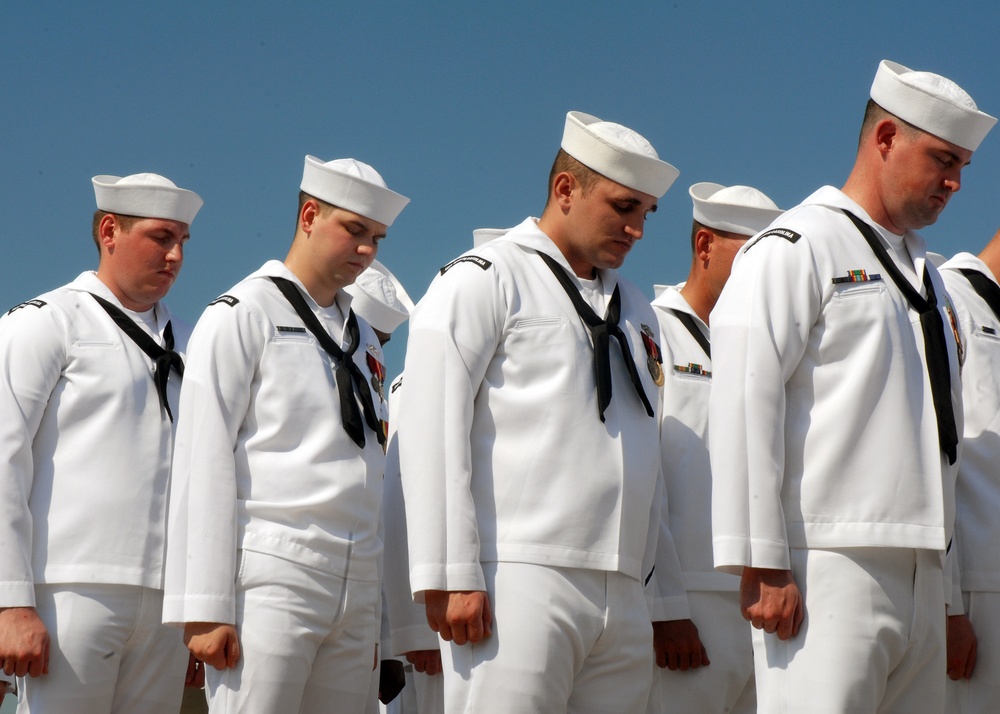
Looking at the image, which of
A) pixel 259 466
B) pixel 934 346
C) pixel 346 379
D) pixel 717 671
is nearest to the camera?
pixel 934 346

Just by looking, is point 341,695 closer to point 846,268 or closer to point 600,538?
point 600,538

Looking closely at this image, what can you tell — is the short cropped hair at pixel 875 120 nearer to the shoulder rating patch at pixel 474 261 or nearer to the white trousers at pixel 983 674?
the shoulder rating patch at pixel 474 261

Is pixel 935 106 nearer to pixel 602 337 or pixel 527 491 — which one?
pixel 602 337

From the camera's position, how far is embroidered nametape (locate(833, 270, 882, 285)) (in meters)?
4.09

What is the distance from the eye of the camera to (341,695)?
473 centimetres

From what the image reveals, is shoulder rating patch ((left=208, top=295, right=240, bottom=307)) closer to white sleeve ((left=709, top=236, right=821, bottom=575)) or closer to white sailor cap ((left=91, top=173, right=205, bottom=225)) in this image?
white sailor cap ((left=91, top=173, right=205, bottom=225))

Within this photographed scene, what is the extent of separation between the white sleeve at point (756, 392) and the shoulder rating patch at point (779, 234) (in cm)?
2

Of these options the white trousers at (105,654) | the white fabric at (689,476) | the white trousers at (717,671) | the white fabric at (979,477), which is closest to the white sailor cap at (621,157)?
the white fabric at (689,476)

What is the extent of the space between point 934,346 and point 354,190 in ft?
7.55

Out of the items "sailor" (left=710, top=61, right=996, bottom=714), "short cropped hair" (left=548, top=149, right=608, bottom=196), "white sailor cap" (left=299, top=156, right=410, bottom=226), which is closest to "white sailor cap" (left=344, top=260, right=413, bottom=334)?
"white sailor cap" (left=299, top=156, right=410, bottom=226)

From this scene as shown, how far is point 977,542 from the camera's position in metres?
5.08

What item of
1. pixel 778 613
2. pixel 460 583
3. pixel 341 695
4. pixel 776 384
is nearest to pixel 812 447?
pixel 776 384

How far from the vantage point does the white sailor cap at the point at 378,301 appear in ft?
25.6

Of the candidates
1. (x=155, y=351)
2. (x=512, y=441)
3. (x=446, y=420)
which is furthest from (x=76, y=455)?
(x=512, y=441)
